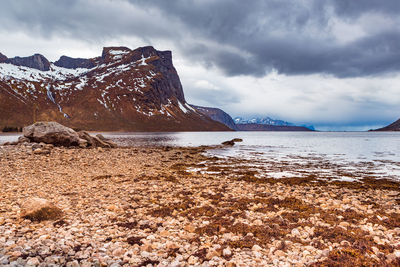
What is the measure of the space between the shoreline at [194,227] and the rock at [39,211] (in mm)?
294

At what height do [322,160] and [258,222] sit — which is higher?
[258,222]

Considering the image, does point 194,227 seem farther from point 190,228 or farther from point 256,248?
point 256,248

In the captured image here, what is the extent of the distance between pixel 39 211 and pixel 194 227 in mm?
5763

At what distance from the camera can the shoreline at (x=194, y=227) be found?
250 inches

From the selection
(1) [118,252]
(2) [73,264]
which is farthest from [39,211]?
(1) [118,252]

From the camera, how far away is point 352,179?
20.8 meters

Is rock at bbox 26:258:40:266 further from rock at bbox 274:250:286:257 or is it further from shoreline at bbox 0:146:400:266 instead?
rock at bbox 274:250:286:257

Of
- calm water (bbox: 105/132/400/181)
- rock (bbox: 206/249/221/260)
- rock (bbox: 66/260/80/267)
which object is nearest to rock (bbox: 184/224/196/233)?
rock (bbox: 206/249/221/260)

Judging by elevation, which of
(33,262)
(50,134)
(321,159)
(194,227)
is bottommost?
(321,159)

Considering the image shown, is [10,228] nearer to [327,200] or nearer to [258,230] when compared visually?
[258,230]

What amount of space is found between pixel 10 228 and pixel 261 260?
25.9ft

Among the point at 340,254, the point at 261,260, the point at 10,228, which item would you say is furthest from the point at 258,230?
the point at 10,228

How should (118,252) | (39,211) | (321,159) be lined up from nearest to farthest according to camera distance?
(118,252) → (39,211) → (321,159)

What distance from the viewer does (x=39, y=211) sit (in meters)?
8.74
